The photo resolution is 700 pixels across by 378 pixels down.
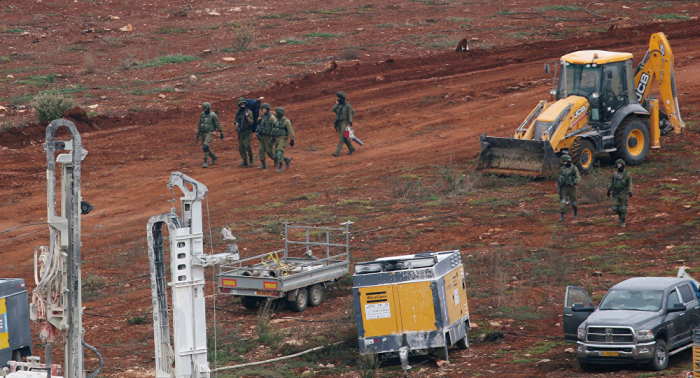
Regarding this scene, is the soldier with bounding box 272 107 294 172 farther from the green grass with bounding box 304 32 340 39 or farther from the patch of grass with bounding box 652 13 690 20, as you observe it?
the patch of grass with bounding box 652 13 690 20

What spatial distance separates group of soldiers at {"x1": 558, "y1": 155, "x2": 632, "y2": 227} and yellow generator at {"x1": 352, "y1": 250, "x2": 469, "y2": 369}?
7051mm

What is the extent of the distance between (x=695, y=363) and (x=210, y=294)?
30.8ft

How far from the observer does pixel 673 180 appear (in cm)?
2369

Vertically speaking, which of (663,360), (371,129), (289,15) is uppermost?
(289,15)

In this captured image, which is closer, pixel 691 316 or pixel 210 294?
pixel 691 316

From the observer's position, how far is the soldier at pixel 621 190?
20.1 m

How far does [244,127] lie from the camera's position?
25.6 m

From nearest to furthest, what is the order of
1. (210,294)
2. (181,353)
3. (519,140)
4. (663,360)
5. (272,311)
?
(181,353)
(663,360)
(272,311)
(210,294)
(519,140)

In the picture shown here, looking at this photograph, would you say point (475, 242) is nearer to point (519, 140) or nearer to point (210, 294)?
point (519, 140)

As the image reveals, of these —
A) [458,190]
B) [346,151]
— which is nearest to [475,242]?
Answer: [458,190]

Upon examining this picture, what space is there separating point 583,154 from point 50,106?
1606cm

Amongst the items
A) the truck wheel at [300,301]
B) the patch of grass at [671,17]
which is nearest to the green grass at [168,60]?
the patch of grass at [671,17]

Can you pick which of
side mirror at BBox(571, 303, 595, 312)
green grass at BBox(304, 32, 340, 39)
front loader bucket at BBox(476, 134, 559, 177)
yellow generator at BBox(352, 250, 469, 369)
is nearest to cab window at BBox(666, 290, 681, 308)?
side mirror at BBox(571, 303, 595, 312)

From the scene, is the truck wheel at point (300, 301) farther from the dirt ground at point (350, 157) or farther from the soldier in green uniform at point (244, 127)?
the soldier in green uniform at point (244, 127)
